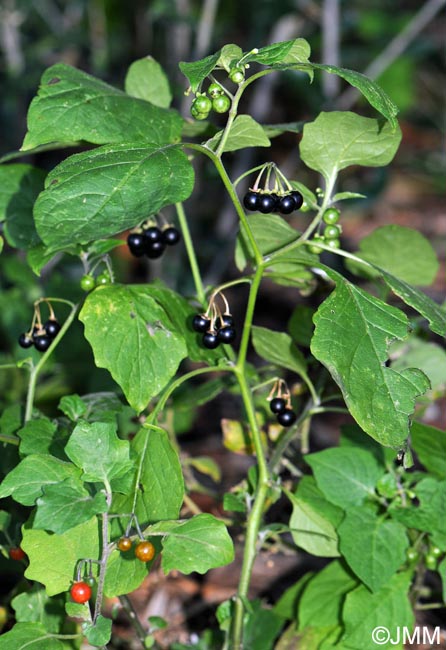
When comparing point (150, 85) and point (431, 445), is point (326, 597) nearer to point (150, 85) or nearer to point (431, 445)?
point (431, 445)

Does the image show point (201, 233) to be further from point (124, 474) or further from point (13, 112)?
point (124, 474)

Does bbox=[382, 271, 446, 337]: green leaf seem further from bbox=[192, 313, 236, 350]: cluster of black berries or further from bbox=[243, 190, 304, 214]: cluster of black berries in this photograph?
bbox=[192, 313, 236, 350]: cluster of black berries

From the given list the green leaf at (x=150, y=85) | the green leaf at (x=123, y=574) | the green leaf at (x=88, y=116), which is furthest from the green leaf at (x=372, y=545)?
the green leaf at (x=150, y=85)

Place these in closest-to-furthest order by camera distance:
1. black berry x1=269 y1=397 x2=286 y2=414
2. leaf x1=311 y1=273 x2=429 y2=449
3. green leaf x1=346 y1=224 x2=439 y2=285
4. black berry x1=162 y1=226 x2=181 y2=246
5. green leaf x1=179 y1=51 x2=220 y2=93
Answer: green leaf x1=179 y1=51 x2=220 y2=93 → leaf x1=311 y1=273 x2=429 y2=449 → black berry x1=269 y1=397 x2=286 y2=414 → black berry x1=162 y1=226 x2=181 y2=246 → green leaf x1=346 y1=224 x2=439 y2=285

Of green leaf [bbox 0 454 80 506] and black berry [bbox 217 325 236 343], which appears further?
black berry [bbox 217 325 236 343]

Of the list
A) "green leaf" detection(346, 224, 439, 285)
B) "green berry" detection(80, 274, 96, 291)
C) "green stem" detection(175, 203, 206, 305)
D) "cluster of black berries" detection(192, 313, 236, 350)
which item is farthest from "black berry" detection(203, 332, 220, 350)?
"green leaf" detection(346, 224, 439, 285)

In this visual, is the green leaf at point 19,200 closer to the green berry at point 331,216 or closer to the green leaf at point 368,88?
the green berry at point 331,216
